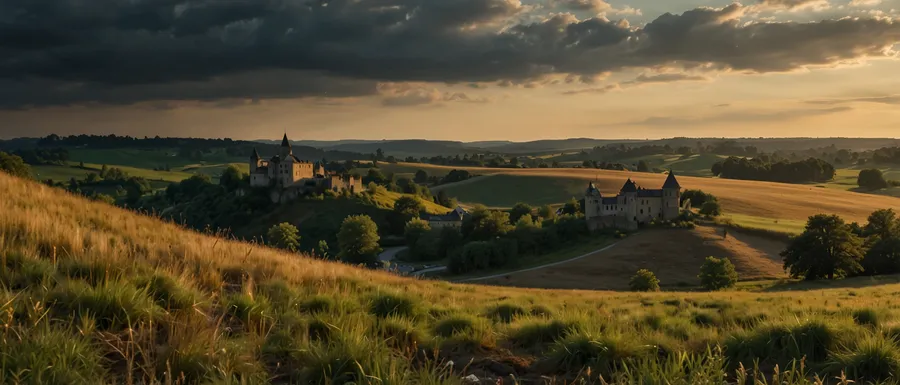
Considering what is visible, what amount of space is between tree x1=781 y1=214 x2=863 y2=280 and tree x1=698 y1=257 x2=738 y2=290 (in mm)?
10330

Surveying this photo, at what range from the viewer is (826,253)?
65.6 meters

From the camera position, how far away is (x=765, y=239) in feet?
292

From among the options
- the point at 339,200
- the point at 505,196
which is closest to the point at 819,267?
the point at 339,200

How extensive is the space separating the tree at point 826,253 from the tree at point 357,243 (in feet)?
184

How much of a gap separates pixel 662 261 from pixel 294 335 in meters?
76.8

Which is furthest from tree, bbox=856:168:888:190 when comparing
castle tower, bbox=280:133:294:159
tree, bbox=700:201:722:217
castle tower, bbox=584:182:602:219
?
castle tower, bbox=280:133:294:159

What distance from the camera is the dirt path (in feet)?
225

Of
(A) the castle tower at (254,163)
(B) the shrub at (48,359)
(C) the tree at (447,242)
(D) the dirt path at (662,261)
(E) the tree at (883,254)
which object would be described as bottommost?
(C) the tree at (447,242)

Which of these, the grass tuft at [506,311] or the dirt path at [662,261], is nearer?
the grass tuft at [506,311]

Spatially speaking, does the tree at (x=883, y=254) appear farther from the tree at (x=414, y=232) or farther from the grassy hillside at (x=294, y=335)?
the grassy hillside at (x=294, y=335)

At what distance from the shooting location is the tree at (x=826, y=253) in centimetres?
6538

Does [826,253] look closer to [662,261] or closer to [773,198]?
[662,261]

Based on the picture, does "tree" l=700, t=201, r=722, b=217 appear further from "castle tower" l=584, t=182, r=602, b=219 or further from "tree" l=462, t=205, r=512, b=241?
"tree" l=462, t=205, r=512, b=241

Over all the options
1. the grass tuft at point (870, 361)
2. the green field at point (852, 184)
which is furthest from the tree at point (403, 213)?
the green field at point (852, 184)
